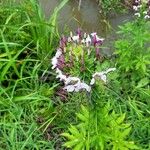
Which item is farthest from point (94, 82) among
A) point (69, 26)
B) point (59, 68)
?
point (69, 26)

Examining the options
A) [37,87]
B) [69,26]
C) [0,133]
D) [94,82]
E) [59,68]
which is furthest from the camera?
[69,26]

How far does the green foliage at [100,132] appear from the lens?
2.83 metres

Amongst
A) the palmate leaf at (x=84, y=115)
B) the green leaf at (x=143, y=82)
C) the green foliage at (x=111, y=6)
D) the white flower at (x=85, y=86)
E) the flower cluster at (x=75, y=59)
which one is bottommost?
the palmate leaf at (x=84, y=115)

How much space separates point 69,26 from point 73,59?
1420 mm

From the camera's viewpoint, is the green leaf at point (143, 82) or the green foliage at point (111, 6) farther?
the green foliage at point (111, 6)

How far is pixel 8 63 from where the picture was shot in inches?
137

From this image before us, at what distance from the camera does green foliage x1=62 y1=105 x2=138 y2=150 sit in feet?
9.27

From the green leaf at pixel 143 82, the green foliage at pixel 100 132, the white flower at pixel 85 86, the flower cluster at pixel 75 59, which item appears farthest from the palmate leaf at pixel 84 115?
the green leaf at pixel 143 82

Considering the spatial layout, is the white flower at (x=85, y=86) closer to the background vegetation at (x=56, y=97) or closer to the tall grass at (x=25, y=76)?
the background vegetation at (x=56, y=97)

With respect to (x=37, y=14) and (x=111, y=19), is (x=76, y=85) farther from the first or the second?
(x=111, y=19)

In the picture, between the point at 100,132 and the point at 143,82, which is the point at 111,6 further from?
the point at 100,132

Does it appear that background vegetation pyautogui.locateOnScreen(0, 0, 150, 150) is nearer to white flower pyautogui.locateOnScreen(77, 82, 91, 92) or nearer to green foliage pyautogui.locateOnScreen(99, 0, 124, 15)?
white flower pyautogui.locateOnScreen(77, 82, 91, 92)

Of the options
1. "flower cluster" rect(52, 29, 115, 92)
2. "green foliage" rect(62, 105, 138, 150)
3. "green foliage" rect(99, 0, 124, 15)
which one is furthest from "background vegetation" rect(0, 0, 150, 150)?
"green foliage" rect(99, 0, 124, 15)

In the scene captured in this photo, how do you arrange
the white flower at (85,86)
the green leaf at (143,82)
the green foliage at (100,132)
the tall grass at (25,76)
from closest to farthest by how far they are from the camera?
1. the white flower at (85,86)
2. the green foliage at (100,132)
3. the tall grass at (25,76)
4. the green leaf at (143,82)
